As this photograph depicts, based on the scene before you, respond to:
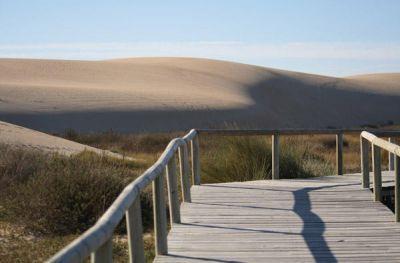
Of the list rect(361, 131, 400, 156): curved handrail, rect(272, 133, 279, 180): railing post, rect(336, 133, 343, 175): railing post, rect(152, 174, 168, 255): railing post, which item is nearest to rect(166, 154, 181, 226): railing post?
rect(152, 174, 168, 255): railing post

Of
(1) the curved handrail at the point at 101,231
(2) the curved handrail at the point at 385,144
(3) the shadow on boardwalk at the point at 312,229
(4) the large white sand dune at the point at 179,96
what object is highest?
(4) the large white sand dune at the point at 179,96

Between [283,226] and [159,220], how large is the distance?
176 centimetres

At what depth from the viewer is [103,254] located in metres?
3.87

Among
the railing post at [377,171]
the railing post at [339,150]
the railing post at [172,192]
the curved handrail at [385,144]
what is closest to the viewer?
the railing post at [172,192]

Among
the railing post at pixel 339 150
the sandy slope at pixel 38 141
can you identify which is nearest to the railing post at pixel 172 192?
the railing post at pixel 339 150

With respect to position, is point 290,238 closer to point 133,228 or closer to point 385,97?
point 133,228

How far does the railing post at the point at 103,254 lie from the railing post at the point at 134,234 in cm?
105

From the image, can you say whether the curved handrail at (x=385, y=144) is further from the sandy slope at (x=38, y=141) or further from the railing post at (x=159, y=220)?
the sandy slope at (x=38, y=141)

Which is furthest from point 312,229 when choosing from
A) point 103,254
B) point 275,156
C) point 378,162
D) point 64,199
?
point 275,156

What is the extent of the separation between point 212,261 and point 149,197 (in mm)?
4810

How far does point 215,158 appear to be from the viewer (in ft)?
42.7

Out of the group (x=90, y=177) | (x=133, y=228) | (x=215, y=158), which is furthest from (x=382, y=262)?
(x=215, y=158)

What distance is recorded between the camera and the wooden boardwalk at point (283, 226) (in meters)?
6.41

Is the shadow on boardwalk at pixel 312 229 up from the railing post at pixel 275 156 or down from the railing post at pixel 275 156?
down
